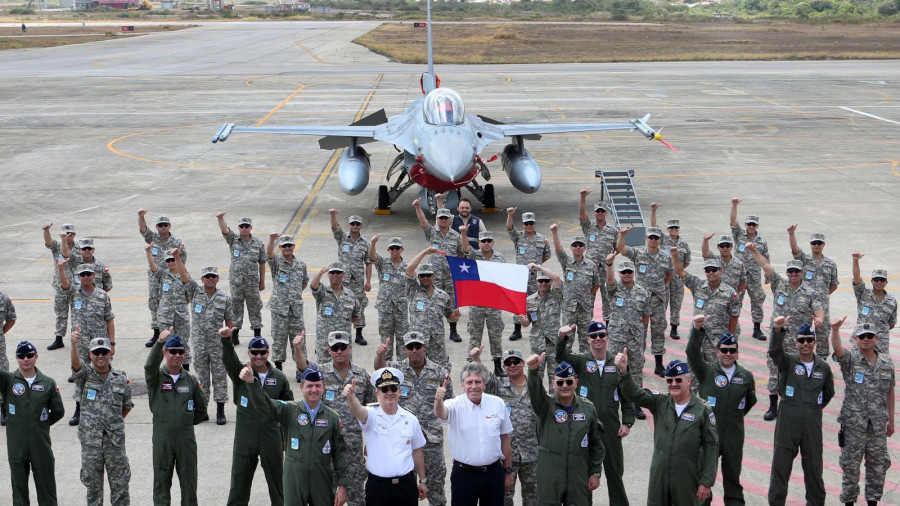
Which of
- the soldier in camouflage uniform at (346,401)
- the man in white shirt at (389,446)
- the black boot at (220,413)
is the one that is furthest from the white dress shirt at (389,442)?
the black boot at (220,413)

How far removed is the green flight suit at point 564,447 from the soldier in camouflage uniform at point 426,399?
1124 mm

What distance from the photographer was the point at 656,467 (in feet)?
28.3

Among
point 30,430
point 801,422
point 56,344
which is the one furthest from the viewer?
point 56,344

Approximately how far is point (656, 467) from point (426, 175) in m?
12.6

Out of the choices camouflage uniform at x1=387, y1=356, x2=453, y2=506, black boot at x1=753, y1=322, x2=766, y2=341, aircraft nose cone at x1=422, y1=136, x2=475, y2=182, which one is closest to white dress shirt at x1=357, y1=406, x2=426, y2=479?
camouflage uniform at x1=387, y1=356, x2=453, y2=506

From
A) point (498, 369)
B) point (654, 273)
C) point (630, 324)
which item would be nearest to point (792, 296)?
point (654, 273)

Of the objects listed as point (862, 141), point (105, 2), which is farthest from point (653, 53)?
point (105, 2)

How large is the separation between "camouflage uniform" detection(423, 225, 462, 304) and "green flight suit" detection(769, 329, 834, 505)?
6.15 meters

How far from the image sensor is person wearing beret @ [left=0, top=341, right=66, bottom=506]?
30.3 feet

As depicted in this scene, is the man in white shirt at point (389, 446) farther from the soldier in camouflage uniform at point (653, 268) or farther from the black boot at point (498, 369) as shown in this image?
the soldier in camouflage uniform at point (653, 268)

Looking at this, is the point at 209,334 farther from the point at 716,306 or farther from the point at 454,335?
the point at 716,306

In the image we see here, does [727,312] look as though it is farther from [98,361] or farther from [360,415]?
[98,361]

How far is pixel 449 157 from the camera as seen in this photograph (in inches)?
785

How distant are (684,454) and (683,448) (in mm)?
57
